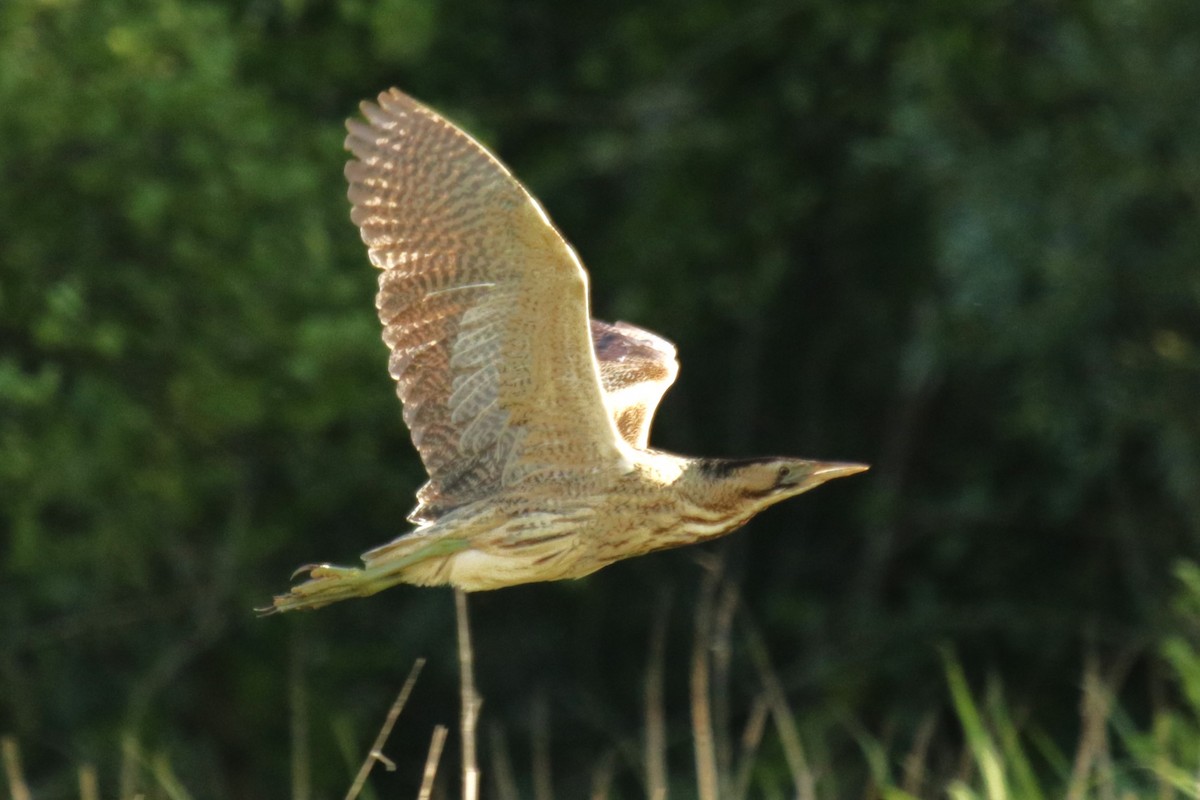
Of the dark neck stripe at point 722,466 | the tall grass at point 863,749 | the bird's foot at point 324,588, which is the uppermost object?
the dark neck stripe at point 722,466

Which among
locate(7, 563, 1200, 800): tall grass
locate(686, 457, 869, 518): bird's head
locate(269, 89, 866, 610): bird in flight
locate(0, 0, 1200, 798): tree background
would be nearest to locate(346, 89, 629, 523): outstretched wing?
locate(269, 89, 866, 610): bird in flight

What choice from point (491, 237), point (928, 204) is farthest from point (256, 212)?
point (491, 237)

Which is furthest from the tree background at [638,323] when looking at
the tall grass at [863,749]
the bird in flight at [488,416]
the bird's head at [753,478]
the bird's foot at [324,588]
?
the bird's foot at [324,588]

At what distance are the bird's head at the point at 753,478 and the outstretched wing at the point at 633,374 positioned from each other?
12.7 inches

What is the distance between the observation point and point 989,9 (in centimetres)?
983

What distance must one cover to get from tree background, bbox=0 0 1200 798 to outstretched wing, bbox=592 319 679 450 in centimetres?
326

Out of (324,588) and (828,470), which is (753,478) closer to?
(828,470)

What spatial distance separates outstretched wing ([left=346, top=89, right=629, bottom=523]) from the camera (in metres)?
4.29

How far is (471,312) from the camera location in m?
4.50

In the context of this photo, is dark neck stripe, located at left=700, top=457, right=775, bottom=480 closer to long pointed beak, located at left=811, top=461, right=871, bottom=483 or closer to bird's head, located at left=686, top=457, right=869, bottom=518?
bird's head, located at left=686, top=457, right=869, bottom=518

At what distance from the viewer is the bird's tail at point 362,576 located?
4410 mm

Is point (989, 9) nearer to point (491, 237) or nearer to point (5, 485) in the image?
point (5, 485)

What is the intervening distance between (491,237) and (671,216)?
6416mm

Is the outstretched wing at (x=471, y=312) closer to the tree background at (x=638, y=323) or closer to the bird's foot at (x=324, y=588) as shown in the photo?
the bird's foot at (x=324, y=588)
